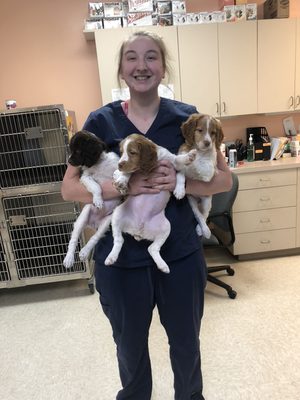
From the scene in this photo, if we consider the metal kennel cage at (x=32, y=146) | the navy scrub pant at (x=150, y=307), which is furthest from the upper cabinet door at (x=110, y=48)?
the navy scrub pant at (x=150, y=307)

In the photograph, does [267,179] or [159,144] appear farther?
[267,179]

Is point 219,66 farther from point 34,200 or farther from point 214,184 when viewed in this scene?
point 214,184

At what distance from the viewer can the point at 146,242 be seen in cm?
109

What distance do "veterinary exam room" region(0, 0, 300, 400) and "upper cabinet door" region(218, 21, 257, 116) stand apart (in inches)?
0.4

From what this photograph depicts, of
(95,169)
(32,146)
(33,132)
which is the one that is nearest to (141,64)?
(95,169)

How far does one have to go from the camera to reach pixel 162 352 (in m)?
1.85

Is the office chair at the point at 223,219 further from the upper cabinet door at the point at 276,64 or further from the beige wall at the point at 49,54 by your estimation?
the beige wall at the point at 49,54

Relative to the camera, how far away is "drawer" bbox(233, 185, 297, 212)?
2.76 m

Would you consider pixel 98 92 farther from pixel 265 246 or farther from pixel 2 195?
pixel 265 246

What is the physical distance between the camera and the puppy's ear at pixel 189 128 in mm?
1035

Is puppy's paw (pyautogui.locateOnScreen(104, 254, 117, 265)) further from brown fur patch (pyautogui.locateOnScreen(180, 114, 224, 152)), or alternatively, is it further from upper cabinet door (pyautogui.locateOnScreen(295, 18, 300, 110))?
upper cabinet door (pyautogui.locateOnScreen(295, 18, 300, 110))

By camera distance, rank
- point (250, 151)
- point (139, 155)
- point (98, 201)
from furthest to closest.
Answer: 1. point (250, 151)
2. point (98, 201)
3. point (139, 155)

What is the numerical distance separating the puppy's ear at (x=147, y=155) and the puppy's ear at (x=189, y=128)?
0.13 metres

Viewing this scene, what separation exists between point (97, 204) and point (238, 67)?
2308 mm
